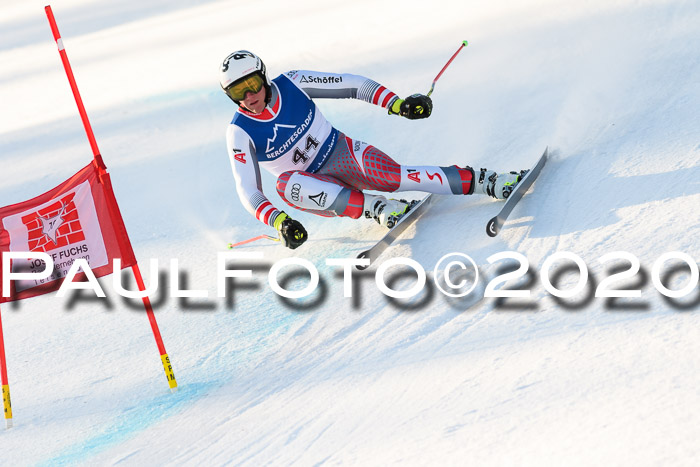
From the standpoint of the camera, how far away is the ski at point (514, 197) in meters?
4.22

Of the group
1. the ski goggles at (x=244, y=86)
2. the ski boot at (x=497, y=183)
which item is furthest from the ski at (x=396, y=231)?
the ski goggles at (x=244, y=86)

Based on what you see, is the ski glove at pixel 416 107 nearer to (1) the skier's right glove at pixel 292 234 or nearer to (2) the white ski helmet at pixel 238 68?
(2) the white ski helmet at pixel 238 68

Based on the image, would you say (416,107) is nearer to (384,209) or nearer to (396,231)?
(384,209)

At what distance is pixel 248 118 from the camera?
4.53 meters

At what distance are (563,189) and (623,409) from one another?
212 centimetres

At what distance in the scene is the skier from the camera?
4445 millimetres

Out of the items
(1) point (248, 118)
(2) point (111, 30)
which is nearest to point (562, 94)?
(1) point (248, 118)

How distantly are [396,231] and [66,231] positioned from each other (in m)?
1.76

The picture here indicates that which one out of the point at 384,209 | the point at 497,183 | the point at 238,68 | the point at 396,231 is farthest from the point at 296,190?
the point at 497,183

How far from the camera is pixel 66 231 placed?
3836 millimetres

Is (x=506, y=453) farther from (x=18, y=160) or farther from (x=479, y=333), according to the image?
Answer: (x=18, y=160)

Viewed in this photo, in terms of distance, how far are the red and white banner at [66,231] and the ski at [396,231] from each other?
1277mm

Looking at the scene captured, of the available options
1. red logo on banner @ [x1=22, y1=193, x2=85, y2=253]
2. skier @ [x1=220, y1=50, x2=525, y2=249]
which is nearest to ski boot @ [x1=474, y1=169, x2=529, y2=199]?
skier @ [x1=220, y1=50, x2=525, y2=249]

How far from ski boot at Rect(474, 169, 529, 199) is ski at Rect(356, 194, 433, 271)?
1.11 feet
